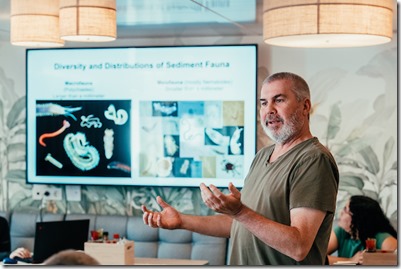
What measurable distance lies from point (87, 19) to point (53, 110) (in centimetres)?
214

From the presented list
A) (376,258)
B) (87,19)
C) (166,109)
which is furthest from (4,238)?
(376,258)

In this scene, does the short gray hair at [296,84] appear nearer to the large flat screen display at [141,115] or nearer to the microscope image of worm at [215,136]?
the large flat screen display at [141,115]

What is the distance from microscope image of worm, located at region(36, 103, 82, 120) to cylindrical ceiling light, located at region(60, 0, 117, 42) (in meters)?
1.97

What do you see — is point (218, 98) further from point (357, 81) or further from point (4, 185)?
point (4, 185)

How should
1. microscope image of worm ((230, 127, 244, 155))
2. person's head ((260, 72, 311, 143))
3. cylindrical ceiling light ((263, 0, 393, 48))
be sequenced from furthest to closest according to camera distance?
microscope image of worm ((230, 127, 244, 155)) → cylindrical ceiling light ((263, 0, 393, 48)) → person's head ((260, 72, 311, 143))

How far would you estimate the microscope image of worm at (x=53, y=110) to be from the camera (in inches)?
185

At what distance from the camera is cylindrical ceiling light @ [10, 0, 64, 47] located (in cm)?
279

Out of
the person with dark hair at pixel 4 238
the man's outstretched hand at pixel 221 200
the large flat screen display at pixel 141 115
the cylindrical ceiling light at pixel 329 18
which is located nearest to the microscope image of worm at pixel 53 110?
the large flat screen display at pixel 141 115

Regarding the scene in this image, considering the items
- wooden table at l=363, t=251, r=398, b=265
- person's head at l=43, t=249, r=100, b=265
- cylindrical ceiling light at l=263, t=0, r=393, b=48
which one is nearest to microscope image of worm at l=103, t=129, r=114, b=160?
wooden table at l=363, t=251, r=398, b=265

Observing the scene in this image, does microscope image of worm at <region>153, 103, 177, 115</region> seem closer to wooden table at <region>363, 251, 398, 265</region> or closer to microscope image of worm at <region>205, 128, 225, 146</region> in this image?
microscope image of worm at <region>205, 128, 225, 146</region>

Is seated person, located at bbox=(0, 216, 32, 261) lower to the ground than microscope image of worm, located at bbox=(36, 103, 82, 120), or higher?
lower

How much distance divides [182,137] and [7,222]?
104 centimetres

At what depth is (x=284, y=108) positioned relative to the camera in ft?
6.16

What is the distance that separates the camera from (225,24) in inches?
160
